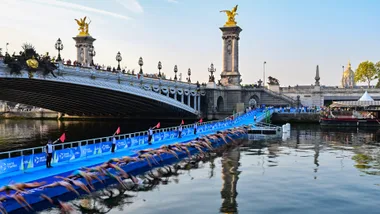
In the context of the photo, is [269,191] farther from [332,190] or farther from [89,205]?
[89,205]

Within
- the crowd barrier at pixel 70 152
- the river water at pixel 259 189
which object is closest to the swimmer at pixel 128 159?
the river water at pixel 259 189

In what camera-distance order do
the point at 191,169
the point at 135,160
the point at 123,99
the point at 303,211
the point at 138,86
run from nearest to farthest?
the point at 303,211 → the point at 135,160 → the point at 191,169 → the point at 138,86 → the point at 123,99

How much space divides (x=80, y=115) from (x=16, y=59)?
5813cm

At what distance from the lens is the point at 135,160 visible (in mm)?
29250

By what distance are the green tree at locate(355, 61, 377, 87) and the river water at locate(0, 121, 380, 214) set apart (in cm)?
10650

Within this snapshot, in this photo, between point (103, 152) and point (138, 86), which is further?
point (138, 86)

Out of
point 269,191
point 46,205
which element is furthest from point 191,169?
point 46,205

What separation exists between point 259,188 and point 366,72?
→ 12454 centimetres

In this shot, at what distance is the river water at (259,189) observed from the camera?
21.0m

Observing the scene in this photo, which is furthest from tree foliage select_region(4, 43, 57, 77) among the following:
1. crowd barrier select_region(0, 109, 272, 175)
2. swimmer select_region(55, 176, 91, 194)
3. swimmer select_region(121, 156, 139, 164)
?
swimmer select_region(55, 176, 91, 194)

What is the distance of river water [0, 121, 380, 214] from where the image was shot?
21.0m

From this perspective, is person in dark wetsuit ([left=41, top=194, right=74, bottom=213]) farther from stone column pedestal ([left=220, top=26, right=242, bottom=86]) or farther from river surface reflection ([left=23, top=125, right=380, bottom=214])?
stone column pedestal ([left=220, top=26, right=242, bottom=86])

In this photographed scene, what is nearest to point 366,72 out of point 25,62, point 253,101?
point 253,101

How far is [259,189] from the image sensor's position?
25.0 m
